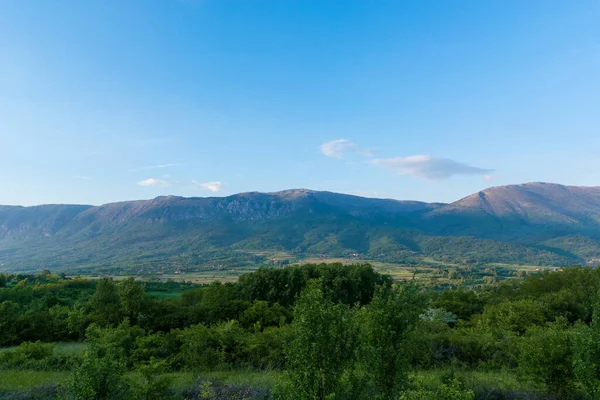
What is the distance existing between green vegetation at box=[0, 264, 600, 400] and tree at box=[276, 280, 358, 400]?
35 millimetres

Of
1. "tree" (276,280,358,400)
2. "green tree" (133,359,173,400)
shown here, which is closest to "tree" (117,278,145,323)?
"green tree" (133,359,173,400)

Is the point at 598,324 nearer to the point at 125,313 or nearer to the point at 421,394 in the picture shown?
the point at 421,394

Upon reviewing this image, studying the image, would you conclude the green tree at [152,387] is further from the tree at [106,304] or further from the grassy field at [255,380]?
the tree at [106,304]

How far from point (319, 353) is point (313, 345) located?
0.47 m

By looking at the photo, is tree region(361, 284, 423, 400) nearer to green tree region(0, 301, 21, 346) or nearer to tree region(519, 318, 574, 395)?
tree region(519, 318, 574, 395)

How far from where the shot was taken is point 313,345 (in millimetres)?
10164

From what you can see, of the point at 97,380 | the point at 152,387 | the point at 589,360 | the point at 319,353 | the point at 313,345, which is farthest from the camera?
the point at 152,387

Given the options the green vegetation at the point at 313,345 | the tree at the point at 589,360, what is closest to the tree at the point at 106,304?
the green vegetation at the point at 313,345

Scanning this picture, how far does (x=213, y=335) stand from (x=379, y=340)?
1432 cm

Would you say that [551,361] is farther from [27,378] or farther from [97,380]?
[27,378]

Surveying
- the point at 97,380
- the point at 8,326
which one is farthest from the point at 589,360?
the point at 8,326

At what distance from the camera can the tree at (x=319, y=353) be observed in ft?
33.8

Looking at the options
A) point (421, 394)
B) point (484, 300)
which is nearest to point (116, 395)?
point (421, 394)

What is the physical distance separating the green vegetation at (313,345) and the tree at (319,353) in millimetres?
35
